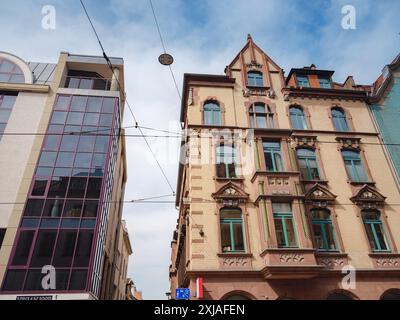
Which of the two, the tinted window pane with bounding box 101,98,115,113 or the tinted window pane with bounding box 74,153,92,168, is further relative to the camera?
the tinted window pane with bounding box 101,98,115,113

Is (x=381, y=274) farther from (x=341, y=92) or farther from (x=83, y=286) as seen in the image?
(x=83, y=286)

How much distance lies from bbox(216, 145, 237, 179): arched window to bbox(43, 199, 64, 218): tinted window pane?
39.3ft

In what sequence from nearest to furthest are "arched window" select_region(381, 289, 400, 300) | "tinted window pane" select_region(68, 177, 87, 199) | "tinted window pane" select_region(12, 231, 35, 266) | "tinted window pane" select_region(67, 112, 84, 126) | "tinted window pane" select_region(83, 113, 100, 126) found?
"arched window" select_region(381, 289, 400, 300) < "tinted window pane" select_region(12, 231, 35, 266) < "tinted window pane" select_region(68, 177, 87, 199) < "tinted window pane" select_region(67, 112, 84, 126) < "tinted window pane" select_region(83, 113, 100, 126)

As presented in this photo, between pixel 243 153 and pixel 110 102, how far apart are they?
1481cm

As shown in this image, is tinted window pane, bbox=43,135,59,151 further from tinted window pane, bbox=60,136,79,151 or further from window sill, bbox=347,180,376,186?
window sill, bbox=347,180,376,186

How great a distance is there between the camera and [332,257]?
14.4 meters

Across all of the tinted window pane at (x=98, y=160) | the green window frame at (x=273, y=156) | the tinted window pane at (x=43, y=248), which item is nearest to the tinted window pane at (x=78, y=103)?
the tinted window pane at (x=98, y=160)

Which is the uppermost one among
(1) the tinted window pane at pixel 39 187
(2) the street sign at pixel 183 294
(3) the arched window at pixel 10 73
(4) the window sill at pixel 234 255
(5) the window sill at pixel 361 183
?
(3) the arched window at pixel 10 73

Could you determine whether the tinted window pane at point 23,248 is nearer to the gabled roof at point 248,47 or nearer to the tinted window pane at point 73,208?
the tinted window pane at point 73,208

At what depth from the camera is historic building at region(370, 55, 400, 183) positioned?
1906 cm

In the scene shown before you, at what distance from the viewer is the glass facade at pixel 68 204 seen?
59.2 feet

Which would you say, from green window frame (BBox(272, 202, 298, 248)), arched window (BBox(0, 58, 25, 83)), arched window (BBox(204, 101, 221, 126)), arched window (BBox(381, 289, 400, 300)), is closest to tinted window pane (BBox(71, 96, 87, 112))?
arched window (BBox(0, 58, 25, 83))

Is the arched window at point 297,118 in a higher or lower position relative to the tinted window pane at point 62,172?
higher

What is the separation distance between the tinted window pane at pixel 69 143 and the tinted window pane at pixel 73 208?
15.3ft
